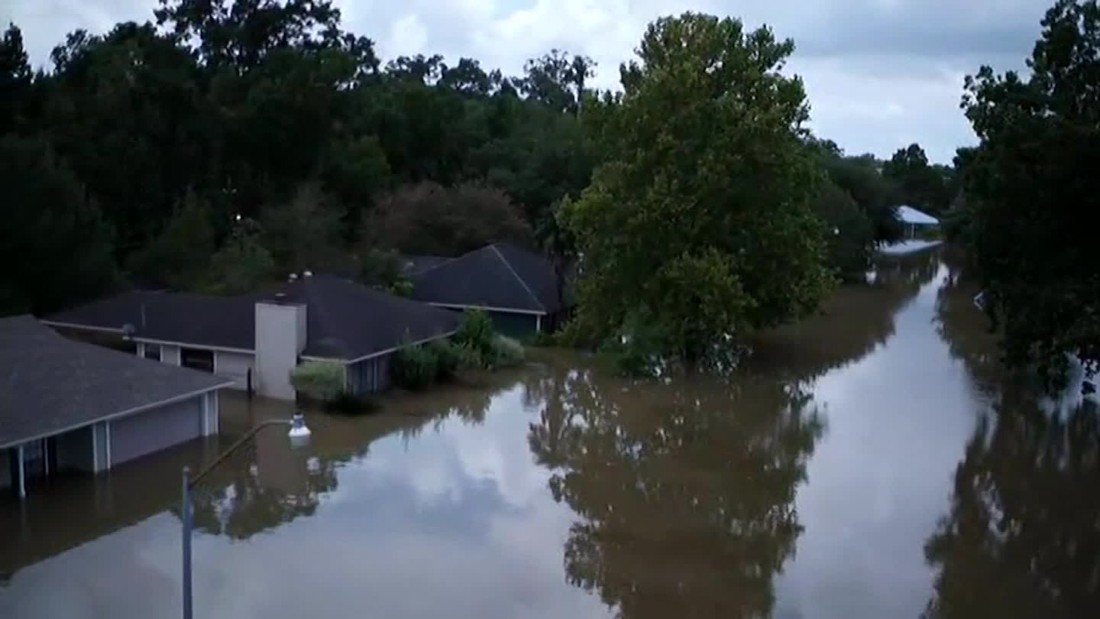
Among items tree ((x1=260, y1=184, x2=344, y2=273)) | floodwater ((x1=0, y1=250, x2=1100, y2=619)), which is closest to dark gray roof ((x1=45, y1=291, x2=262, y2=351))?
floodwater ((x1=0, y1=250, x2=1100, y2=619))

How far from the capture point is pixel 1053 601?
17031mm

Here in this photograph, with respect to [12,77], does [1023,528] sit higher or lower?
lower

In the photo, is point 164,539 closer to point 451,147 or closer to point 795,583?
point 795,583

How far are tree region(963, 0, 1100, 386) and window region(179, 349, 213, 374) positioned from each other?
19.4 metres

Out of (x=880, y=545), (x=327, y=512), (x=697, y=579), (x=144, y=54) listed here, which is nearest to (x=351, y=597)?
(x=327, y=512)

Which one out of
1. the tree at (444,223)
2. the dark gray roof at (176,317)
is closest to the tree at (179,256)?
the dark gray roof at (176,317)

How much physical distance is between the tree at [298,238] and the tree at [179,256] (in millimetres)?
4128

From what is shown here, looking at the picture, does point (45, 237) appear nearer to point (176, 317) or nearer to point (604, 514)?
point (176, 317)

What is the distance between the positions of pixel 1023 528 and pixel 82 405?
18.1 m

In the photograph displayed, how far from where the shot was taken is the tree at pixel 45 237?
2950 cm

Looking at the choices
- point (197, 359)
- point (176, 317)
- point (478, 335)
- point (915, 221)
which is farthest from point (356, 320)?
point (915, 221)

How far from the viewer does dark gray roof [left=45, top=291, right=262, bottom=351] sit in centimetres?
2880

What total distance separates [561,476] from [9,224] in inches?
665

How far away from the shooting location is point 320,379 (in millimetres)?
27109
